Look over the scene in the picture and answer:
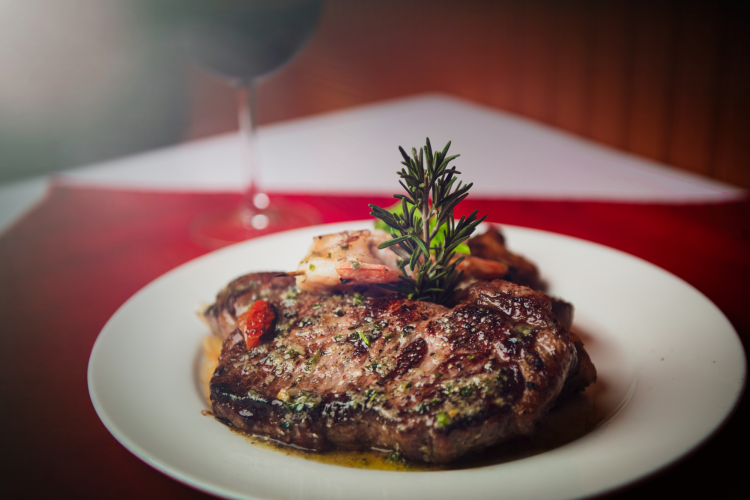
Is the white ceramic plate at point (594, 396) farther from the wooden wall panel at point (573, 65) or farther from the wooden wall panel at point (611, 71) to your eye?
the wooden wall panel at point (573, 65)

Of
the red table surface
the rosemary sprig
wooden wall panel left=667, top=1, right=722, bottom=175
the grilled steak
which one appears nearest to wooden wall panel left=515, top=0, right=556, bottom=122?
wooden wall panel left=667, top=1, right=722, bottom=175

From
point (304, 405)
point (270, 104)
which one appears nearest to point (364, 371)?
point (304, 405)

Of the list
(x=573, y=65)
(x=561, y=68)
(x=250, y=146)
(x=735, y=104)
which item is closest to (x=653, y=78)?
(x=735, y=104)

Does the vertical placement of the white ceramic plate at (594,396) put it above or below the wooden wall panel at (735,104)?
below

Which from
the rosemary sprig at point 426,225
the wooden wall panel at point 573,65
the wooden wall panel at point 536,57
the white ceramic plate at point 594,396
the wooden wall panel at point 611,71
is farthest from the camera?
the wooden wall panel at point 536,57

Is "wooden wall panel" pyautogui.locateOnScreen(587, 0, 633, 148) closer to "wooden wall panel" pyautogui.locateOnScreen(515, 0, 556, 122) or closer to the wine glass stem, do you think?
"wooden wall panel" pyautogui.locateOnScreen(515, 0, 556, 122)

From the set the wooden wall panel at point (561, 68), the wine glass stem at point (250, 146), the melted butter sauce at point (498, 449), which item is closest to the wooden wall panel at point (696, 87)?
the wooden wall panel at point (561, 68)
